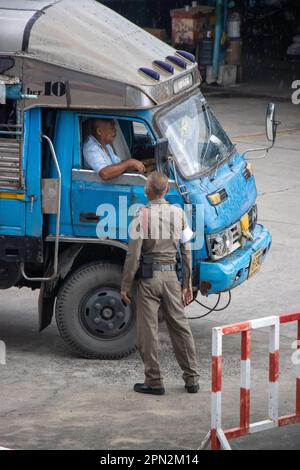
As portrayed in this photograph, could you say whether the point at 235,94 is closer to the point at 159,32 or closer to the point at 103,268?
the point at 159,32

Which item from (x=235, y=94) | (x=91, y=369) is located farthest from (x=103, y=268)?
(x=235, y=94)

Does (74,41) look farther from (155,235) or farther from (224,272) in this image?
(224,272)

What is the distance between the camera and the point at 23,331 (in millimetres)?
10625

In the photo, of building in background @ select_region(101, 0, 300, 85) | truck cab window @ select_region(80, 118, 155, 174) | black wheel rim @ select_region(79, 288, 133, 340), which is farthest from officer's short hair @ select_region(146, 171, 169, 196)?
building in background @ select_region(101, 0, 300, 85)

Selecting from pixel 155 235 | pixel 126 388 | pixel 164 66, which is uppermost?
pixel 164 66

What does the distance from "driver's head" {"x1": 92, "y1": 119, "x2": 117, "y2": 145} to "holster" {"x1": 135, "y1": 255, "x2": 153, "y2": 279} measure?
4.22 ft

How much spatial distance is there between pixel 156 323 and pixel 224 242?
1.12m

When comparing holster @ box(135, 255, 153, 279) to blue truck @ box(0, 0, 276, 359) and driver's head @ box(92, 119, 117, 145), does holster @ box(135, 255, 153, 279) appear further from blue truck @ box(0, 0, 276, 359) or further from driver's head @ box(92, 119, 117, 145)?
driver's head @ box(92, 119, 117, 145)

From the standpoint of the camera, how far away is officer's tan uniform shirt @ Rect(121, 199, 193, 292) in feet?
28.8

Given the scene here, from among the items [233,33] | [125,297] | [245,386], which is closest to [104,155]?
[125,297]

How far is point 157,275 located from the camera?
29.1 feet

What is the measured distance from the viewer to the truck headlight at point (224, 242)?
9.52m
